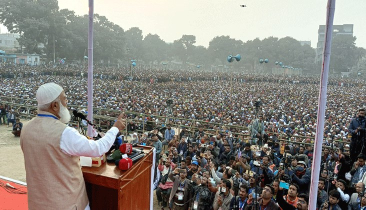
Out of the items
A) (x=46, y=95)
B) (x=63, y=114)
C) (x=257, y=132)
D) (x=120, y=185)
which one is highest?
(x=46, y=95)

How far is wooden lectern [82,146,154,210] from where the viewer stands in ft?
5.25

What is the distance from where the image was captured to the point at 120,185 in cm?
157

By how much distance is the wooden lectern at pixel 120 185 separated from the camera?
1.60 m

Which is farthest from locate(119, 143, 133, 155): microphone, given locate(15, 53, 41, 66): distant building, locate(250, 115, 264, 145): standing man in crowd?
locate(15, 53, 41, 66): distant building

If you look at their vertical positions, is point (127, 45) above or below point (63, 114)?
above

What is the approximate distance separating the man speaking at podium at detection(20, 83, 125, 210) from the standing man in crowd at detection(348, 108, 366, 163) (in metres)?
4.49

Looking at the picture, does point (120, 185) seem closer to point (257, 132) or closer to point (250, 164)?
point (250, 164)

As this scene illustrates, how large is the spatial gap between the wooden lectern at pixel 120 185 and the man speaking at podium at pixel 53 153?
145mm

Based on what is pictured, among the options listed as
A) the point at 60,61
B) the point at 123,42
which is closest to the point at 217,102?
the point at 60,61

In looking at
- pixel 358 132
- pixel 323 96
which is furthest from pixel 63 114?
pixel 358 132

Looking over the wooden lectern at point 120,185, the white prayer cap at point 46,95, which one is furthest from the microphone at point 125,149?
the white prayer cap at point 46,95

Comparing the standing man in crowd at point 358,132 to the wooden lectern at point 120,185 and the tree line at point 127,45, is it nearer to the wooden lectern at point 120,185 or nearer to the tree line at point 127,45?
the wooden lectern at point 120,185

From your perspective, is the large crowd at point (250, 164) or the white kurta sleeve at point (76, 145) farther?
the large crowd at point (250, 164)

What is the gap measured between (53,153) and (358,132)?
4764 mm
